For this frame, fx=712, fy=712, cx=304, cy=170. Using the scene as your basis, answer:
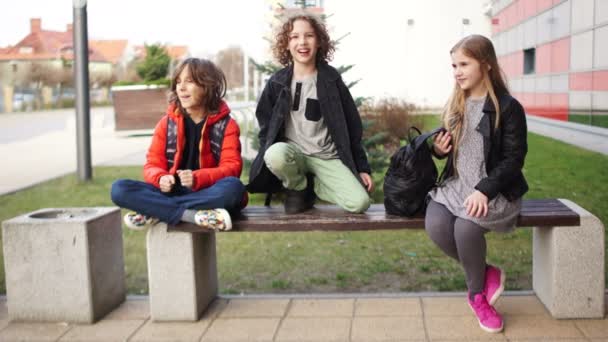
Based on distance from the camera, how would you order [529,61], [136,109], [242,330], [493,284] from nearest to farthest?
1. [493,284]
2. [242,330]
3. [529,61]
4. [136,109]

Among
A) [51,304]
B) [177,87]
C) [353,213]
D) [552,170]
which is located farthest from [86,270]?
[552,170]

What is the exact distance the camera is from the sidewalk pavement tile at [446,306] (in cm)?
401

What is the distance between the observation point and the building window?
52.7 feet

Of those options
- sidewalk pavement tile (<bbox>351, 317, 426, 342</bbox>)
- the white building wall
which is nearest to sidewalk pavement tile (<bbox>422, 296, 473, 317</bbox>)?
sidewalk pavement tile (<bbox>351, 317, 426, 342</bbox>)

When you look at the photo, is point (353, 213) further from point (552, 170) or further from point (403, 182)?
point (552, 170)

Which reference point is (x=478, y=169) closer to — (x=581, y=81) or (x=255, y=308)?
(x=255, y=308)

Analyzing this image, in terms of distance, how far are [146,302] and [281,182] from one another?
1120 millimetres

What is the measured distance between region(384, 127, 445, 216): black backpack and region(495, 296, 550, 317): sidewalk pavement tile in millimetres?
762

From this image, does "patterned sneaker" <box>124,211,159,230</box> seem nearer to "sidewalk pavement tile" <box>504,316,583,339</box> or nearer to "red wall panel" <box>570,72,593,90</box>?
"sidewalk pavement tile" <box>504,316,583,339</box>

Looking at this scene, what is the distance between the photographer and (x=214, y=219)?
3809 mm

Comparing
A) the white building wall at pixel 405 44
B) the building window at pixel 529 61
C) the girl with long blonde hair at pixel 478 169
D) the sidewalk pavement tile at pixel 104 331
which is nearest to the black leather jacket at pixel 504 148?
the girl with long blonde hair at pixel 478 169

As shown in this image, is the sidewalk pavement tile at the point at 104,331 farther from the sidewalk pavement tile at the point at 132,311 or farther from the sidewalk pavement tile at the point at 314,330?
the sidewalk pavement tile at the point at 314,330

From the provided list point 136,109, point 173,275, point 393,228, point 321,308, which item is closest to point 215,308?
point 173,275

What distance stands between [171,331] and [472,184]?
5.93 feet
